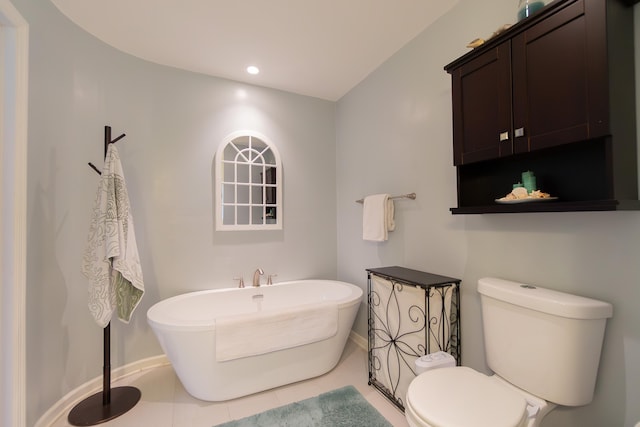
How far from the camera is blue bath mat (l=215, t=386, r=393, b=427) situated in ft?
5.44

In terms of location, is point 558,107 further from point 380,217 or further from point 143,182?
point 143,182

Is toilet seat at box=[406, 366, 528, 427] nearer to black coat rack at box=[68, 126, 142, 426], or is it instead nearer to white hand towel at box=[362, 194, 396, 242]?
white hand towel at box=[362, 194, 396, 242]

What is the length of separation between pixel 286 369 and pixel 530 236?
1.76 m

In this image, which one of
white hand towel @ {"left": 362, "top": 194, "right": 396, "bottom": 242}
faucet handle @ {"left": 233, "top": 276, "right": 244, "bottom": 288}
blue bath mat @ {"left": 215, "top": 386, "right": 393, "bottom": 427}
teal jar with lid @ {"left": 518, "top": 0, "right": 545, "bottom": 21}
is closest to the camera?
teal jar with lid @ {"left": 518, "top": 0, "right": 545, "bottom": 21}

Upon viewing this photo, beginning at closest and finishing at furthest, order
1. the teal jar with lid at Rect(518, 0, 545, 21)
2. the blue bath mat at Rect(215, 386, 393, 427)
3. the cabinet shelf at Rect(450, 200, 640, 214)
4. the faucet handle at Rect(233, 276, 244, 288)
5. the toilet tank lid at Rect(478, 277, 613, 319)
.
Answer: the cabinet shelf at Rect(450, 200, 640, 214) < the toilet tank lid at Rect(478, 277, 613, 319) < the teal jar with lid at Rect(518, 0, 545, 21) < the blue bath mat at Rect(215, 386, 393, 427) < the faucet handle at Rect(233, 276, 244, 288)

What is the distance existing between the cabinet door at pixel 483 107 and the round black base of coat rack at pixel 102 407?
2.60 metres

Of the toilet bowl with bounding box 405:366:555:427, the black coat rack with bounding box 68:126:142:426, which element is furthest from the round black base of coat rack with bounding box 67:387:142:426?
the toilet bowl with bounding box 405:366:555:427

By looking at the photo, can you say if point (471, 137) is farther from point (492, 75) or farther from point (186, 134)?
point (186, 134)

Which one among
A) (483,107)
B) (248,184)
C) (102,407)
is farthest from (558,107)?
(102,407)

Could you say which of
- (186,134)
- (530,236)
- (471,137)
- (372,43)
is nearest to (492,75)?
(471,137)

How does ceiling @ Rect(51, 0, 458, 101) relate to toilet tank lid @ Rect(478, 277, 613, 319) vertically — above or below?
above

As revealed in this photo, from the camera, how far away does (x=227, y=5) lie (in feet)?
5.73

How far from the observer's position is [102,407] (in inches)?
71.6

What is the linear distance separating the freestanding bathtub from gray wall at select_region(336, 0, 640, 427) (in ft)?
2.30
